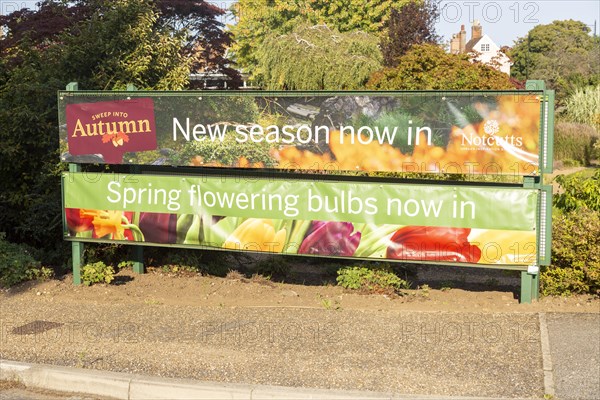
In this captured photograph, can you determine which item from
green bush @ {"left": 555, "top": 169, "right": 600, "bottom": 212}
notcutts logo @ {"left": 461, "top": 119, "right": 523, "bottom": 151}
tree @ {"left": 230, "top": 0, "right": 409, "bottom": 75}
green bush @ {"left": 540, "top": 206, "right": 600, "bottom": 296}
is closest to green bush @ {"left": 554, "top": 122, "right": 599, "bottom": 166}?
green bush @ {"left": 555, "top": 169, "right": 600, "bottom": 212}

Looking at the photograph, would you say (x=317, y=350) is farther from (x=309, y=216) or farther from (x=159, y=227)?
(x=159, y=227)

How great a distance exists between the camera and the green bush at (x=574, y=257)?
7961 millimetres

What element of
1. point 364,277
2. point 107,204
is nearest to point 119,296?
point 107,204

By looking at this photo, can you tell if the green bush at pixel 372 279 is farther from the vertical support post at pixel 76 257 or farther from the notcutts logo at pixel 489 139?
the vertical support post at pixel 76 257

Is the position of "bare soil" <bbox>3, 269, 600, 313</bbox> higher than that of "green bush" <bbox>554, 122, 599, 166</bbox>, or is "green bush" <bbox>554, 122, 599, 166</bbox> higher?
"green bush" <bbox>554, 122, 599, 166</bbox>

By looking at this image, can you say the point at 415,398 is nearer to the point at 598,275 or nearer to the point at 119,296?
the point at 598,275

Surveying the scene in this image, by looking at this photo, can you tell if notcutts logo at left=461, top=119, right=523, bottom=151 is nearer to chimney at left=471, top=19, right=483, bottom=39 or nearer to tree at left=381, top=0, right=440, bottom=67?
tree at left=381, top=0, right=440, bottom=67

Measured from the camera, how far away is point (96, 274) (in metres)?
9.55

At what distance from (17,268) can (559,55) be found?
54470mm

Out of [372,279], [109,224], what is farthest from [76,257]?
[372,279]

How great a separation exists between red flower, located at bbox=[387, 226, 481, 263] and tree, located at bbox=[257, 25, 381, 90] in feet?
82.7

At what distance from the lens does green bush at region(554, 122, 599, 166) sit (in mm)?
25375

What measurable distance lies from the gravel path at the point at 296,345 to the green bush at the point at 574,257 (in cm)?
74

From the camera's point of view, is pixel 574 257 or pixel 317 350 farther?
pixel 574 257
